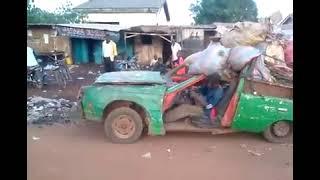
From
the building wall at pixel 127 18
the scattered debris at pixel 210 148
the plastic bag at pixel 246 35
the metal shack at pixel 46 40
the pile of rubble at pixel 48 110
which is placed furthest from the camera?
the building wall at pixel 127 18

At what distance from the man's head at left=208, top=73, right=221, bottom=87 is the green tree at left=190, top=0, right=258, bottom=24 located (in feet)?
99.1

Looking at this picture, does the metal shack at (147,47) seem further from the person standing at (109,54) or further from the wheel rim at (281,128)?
the wheel rim at (281,128)

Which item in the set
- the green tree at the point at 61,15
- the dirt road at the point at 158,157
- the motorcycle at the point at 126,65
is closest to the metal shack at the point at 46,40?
the motorcycle at the point at 126,65

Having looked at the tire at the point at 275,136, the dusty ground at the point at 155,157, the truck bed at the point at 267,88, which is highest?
the truck bed at the point at 267,88

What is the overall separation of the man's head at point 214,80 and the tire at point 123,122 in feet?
4.58

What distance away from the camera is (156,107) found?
23.0 feet

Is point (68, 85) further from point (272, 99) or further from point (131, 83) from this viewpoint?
point (272, 99)

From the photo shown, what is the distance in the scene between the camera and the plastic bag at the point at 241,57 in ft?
23.0

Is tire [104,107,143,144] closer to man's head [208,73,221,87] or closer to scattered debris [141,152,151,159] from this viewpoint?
scattered debris [141,152,151,159]

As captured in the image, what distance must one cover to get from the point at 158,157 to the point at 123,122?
104cm

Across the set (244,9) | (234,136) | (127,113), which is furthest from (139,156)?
(244,9)

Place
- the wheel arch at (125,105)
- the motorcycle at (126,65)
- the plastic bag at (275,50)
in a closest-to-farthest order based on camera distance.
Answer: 1. the wheel arch at (125,105)
2. the plastic bag at (275,50)
3. the motorcycle at (126,65)

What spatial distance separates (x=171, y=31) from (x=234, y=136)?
47.1ft
